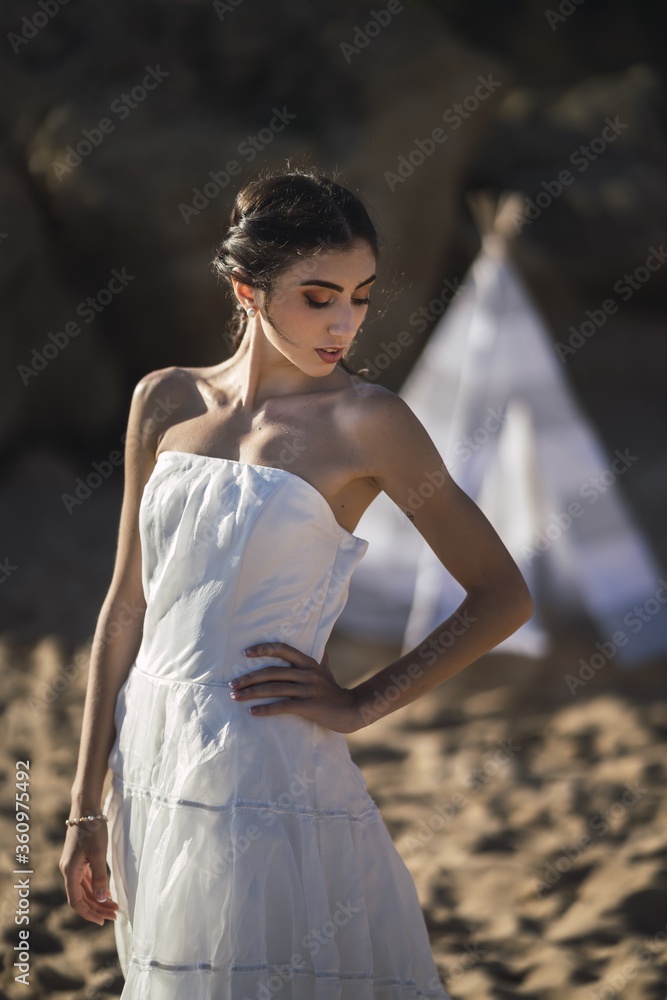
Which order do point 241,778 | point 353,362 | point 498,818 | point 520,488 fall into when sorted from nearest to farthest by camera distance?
point 241,778, point 498,818, point 520,488, point 353,362

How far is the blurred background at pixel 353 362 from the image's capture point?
8.89ft

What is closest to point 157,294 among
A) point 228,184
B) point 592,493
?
point 228,184

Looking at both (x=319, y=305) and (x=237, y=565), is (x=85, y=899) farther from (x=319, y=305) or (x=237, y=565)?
(x=319, y=305)

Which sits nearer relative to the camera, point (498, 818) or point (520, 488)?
point (498, 818)

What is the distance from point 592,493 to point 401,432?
10.2 ft

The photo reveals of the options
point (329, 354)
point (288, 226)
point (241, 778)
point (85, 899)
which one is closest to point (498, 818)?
point (85, 899)

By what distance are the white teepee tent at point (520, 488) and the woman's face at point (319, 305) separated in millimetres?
2913

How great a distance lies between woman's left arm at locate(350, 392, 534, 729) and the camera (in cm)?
132

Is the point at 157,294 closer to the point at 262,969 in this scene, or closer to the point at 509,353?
the point at 509,353

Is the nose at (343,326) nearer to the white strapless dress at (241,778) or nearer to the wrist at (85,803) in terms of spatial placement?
the white strapless dress at (241,778)

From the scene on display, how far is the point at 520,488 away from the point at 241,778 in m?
3.12

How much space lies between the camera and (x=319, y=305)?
1.30 metres

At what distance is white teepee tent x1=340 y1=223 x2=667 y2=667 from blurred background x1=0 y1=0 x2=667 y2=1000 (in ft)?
0.21

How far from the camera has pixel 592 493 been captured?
4273mm
